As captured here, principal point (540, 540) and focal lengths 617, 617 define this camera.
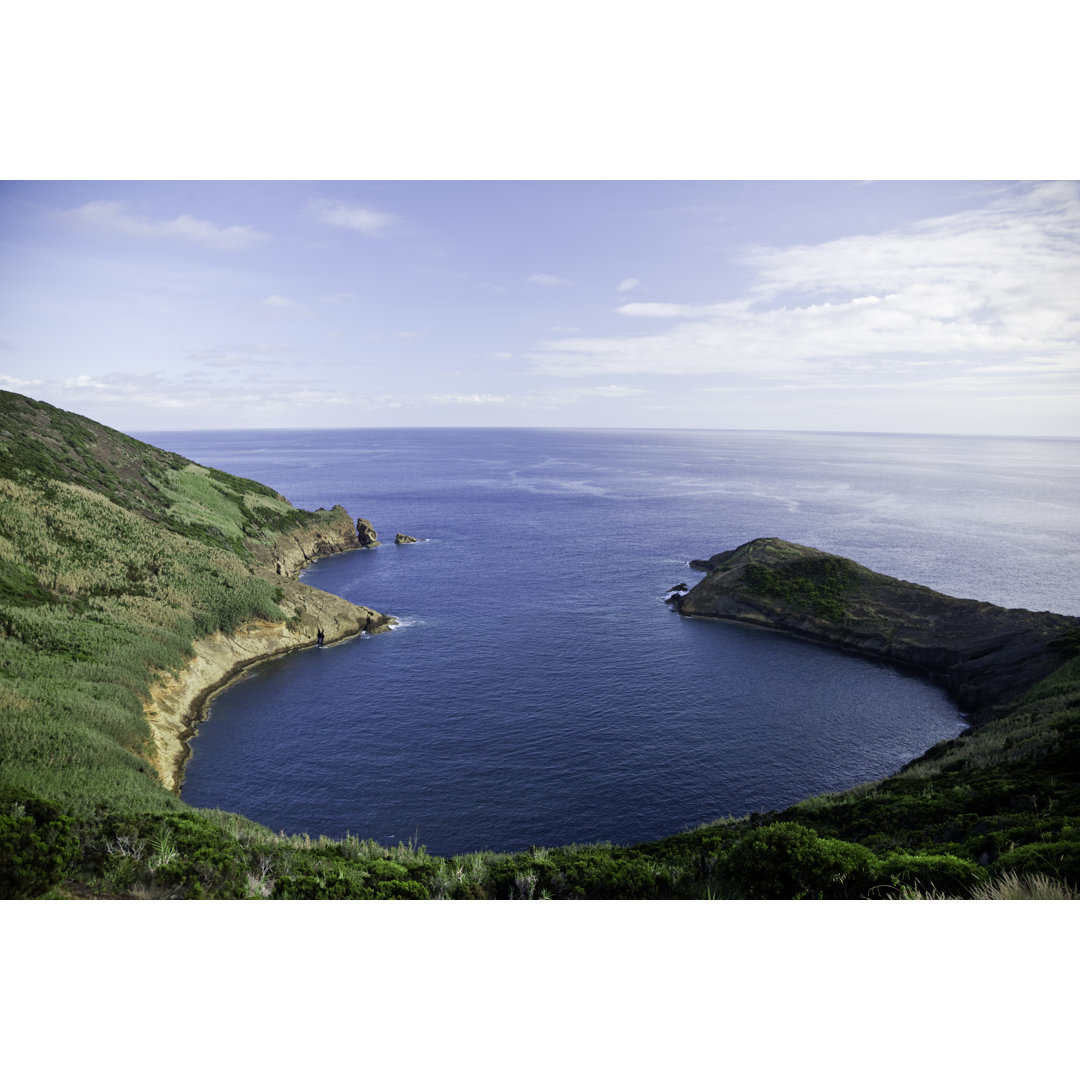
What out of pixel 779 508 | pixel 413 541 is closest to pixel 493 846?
pixel 413 541

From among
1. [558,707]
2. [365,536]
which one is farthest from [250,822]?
[365,536]

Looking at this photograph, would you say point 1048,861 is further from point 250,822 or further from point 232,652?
point 232,652

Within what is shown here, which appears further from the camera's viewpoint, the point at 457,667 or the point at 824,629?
the point at 824,629

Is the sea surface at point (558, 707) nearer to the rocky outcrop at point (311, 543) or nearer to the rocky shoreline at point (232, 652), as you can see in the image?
the rocky shoreline at point (232, 652)

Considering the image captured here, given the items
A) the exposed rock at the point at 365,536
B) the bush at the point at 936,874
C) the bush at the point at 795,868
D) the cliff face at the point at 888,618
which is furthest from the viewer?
the exposed rock at the point at 365,536

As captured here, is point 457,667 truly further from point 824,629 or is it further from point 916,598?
point 916,598

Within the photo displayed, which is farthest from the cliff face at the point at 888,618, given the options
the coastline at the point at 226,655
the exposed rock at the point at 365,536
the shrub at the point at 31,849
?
the shrub at the point at 31,849
